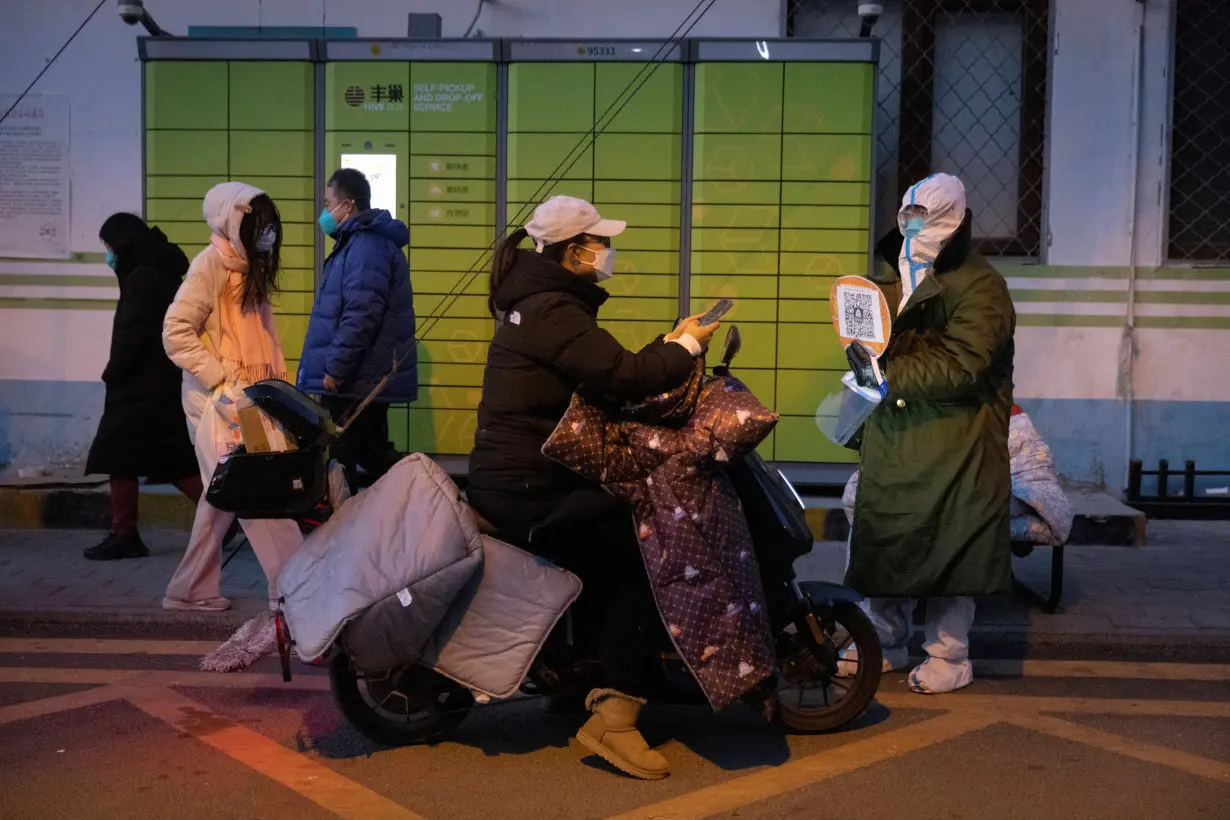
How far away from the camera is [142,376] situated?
7438 mm

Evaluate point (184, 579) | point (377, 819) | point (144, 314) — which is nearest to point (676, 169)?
point (144, 314)

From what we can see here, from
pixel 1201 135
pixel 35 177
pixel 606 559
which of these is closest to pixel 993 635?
pixel 606 559

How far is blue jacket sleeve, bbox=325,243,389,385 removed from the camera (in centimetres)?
715

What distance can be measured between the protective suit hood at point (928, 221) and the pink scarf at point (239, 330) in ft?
8.92

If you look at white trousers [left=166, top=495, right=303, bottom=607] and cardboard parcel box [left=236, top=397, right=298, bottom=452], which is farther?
white trousers [left=166, top=495, right=303, bottom=607]

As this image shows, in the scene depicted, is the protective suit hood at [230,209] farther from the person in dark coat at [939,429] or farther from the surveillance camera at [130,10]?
the surveillance camera at [130,10]

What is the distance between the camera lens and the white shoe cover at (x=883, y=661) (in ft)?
16.9

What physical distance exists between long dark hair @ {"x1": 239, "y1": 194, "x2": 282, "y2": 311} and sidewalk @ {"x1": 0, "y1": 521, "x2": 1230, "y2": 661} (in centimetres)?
147

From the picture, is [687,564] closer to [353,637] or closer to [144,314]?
[353,637]

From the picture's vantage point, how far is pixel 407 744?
4938 millimetres

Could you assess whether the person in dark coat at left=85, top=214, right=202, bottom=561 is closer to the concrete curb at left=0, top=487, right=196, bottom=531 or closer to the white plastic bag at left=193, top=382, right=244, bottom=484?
the concrete curb at left=0, top=487, right=196, bottom=531

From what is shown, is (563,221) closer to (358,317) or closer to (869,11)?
(358,317)

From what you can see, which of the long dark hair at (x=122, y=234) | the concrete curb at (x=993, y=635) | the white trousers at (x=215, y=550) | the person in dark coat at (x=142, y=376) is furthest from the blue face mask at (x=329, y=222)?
the concrete curb at (x=993, y=635)

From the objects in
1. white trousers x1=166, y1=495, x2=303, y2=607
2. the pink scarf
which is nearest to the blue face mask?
the pink scarf
